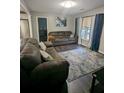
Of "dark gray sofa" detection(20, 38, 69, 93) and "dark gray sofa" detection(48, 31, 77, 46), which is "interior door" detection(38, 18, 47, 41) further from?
"dark gray sofa" detection(20, 38, 69, 93)

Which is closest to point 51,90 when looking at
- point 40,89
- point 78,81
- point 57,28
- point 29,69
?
point 40,89

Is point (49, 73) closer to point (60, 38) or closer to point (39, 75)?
point (39, 75)

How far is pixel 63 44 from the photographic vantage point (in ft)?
20.4

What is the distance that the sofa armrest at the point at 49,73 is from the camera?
65.9 inches

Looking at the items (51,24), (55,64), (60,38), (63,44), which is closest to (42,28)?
(51,24)

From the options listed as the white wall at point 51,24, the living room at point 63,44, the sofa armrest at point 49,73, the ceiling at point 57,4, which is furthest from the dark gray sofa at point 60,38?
the sofa armrest at point 49,73

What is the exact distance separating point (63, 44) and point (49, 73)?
4.55 meters

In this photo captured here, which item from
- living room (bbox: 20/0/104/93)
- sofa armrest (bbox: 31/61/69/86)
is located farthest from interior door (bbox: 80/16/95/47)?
sofa armrest (bbox: 31/61/69/86)

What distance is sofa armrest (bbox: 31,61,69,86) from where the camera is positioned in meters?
1.67
